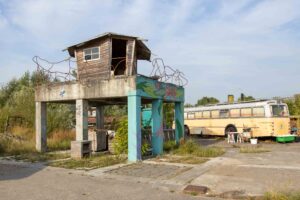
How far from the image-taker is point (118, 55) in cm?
1856

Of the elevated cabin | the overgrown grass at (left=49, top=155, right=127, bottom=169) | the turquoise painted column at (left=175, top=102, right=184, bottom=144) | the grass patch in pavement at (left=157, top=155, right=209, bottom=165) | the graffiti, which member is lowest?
the grass patch in pavement at (left=157, top=155, right=209, bottom=165)

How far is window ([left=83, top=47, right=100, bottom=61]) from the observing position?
17.3 m

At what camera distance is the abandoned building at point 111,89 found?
1484 cm

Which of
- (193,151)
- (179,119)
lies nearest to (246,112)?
(179,119)

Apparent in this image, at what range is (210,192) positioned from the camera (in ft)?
28.2

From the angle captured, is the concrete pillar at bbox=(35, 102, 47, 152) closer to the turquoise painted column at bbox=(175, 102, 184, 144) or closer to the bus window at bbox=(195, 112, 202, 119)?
the turquoise painted column at bbox=(175, 102, 184, 144)

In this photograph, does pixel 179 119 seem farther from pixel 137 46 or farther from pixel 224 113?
pixel 224 113

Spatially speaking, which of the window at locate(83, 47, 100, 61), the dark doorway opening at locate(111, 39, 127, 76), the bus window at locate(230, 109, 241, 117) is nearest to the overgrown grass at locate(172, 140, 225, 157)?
the dark doorway opening at locate(111, 39, 127, 76)

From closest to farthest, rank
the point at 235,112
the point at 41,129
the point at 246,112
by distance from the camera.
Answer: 1. the point at 41,129
2. the point at 246,112
3. the point at 235,112

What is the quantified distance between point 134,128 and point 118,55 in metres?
5.43

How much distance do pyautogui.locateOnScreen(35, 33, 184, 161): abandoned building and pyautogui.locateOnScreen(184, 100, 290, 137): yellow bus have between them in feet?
22.1

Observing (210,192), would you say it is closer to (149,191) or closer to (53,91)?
(149,191)

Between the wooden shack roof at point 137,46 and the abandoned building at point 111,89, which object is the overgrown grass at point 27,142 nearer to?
the abandoned building at point 111,89

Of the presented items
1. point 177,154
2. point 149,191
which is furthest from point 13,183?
point 177,154
